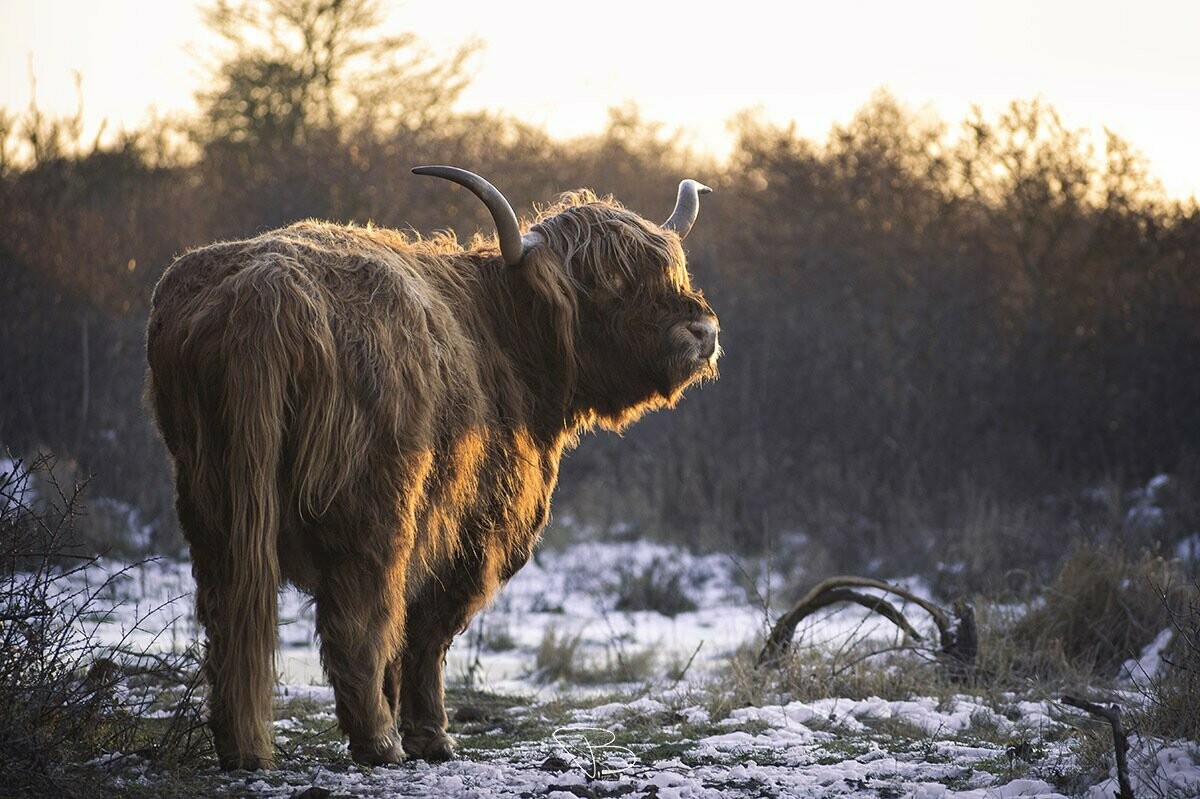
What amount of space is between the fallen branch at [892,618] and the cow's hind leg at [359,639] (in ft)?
8.46

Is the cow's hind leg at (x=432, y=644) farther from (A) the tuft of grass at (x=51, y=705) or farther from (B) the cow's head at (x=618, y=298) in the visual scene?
(B) the cow's head at (x=618, y=298)

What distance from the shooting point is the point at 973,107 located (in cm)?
1278

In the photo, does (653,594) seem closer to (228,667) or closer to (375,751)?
(375,751)

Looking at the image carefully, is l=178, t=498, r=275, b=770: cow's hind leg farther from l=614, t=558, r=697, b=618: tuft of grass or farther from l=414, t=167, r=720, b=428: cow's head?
l=614, t=558, r=697, b=618: tuft of grass

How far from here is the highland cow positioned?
12.2ft

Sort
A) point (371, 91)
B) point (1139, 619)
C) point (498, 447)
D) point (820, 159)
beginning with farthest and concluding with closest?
1. point (371, 91)
2. point (820, 159)
3. point (1139, 619)
4. point (498, 447)

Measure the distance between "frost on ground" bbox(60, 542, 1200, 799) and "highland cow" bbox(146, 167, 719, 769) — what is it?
0.26 m

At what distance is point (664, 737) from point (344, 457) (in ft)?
6.55

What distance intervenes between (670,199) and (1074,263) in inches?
243

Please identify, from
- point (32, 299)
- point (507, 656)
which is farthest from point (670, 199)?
point (507, 656)

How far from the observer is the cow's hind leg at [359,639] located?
153 inches

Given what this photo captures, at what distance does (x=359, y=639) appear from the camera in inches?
154

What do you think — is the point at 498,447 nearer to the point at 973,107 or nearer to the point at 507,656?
the point at 507,656

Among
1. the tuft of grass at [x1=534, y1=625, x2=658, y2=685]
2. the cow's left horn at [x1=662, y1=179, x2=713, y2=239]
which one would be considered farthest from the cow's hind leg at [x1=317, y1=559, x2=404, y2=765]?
the tuft of grass at [x1=534, y1=625, x2=658, y2=685]
